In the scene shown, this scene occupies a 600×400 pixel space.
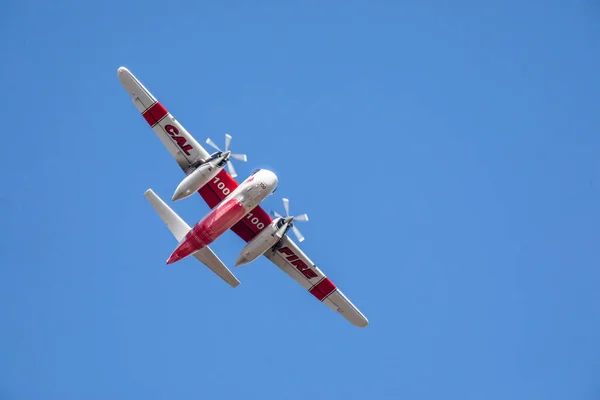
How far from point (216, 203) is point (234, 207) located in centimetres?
352

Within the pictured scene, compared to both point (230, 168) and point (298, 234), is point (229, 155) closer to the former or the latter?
point (230, 168)

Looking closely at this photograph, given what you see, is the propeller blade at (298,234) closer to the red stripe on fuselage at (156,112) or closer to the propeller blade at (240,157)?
the propeller blade at (240,157)

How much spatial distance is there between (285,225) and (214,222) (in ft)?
12.7

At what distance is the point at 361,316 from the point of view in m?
44.0

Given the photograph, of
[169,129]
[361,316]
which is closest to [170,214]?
[169,129]

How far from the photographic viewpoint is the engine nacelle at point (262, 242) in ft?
131

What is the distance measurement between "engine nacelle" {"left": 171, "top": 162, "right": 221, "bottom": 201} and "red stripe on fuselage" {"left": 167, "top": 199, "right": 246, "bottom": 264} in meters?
1.50

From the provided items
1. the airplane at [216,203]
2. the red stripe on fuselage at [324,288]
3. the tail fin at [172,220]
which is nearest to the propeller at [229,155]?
the airplane at [216,203]

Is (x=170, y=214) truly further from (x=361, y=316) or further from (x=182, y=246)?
(x=361, y=316)

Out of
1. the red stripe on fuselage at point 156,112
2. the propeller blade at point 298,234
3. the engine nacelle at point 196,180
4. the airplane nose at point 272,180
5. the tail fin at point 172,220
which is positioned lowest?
the tail fin at point 172,220

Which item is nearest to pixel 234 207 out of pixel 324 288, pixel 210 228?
pixel 210 228

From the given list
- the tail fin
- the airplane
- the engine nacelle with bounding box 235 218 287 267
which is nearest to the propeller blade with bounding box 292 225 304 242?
the airplane

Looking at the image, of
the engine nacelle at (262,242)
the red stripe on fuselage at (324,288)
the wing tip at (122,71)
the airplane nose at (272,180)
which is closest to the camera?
the airplane nose at (272,180)

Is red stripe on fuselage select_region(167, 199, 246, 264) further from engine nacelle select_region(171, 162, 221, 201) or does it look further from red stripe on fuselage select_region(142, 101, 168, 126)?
red stripe on fuselage select_region(142, 101, 168, 126)
